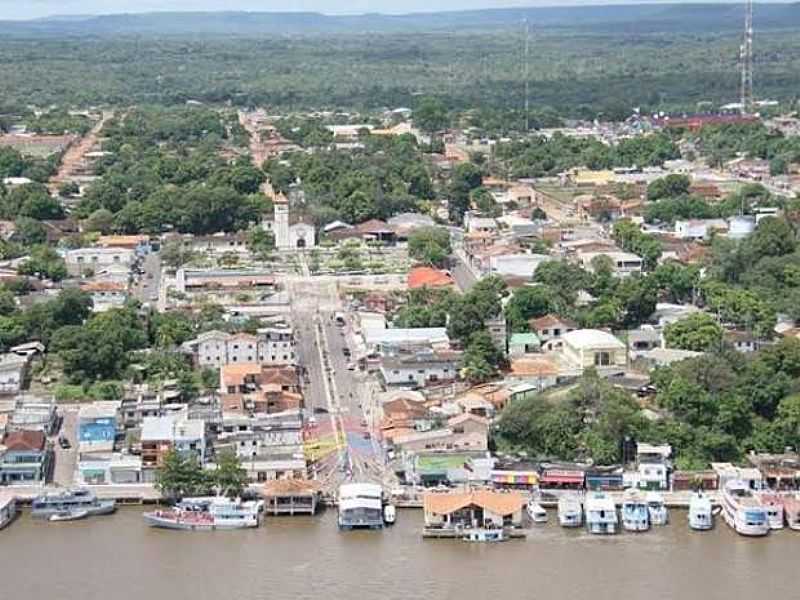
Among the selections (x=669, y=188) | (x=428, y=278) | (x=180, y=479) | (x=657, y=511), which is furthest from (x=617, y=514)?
(x=669, y=188)

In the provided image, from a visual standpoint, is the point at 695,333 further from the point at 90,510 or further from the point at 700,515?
the point at 90,510

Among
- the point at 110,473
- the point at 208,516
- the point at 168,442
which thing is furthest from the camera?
the point at 168,442

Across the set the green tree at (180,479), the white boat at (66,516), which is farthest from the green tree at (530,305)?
the white boat at (66,516)

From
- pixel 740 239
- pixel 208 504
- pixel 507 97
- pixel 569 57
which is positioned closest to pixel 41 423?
pixel 208 504

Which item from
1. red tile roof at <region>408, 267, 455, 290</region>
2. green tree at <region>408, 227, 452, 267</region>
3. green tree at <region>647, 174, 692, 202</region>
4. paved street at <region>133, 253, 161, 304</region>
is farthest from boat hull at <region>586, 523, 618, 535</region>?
green tree at <region>647, 174, 692, 202</region>

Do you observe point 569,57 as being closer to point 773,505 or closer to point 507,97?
point 507,97

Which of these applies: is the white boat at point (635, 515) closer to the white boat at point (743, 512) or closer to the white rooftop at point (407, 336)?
the white boat at point (743, 512)

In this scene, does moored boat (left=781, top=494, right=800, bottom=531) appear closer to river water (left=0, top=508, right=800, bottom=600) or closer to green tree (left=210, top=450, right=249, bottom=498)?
river water (left=0, top=508, right=800, bottom=600)
